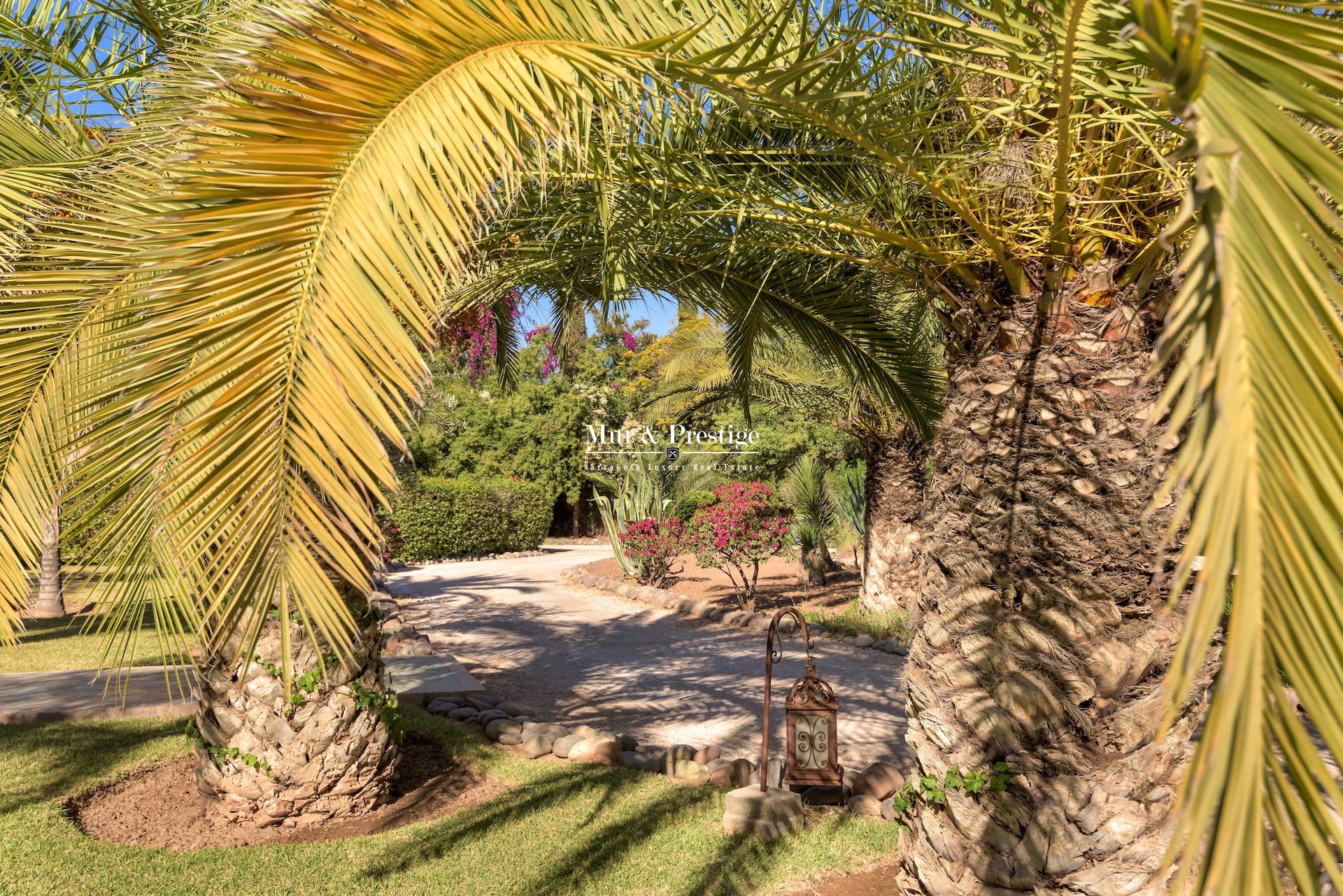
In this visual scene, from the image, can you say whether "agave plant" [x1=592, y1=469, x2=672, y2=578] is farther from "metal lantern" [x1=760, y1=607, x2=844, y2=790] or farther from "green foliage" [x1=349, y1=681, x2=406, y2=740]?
"metal lantern" [x1=760, y1=607, x2=844, y2=790]

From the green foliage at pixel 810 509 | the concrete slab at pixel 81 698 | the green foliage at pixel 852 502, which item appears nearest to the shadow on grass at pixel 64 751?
the concrete slab at pixel 81 698

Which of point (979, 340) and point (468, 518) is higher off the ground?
point (979, 340)

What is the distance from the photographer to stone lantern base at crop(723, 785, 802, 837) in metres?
4.20

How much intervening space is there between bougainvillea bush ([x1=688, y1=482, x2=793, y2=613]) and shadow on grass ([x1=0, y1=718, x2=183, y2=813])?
6623mm

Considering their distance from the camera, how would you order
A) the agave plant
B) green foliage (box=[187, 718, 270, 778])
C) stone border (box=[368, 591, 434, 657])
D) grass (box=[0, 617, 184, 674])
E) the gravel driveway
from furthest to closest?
the agave plant, stone border (box=[368, 591, 434, 657]), grass (box=[0, 617, 184, 674]), the gravel driveway, green foliage (box=[187, 718, 270, 778])

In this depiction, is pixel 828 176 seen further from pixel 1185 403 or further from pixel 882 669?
pixel 882 669

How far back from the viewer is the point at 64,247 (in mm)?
2174

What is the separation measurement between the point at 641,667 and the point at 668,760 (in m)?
3.29

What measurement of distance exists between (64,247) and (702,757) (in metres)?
4.38

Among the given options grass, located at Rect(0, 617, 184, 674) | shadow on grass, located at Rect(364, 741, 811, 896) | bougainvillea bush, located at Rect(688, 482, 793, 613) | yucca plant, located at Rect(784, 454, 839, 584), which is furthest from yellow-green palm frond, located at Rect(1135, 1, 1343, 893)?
yucca plant, located at Rect(784, 454, 839, 584)

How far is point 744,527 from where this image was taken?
36.4 ft

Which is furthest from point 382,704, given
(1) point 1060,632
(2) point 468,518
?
(2) point 468,518

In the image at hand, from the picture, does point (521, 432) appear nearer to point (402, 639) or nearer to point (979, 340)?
point (402, 639)

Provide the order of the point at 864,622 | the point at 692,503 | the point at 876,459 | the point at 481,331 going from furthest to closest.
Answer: the point at 692,503
the point at 876,459
the point at 864,622
the point at 481,331
